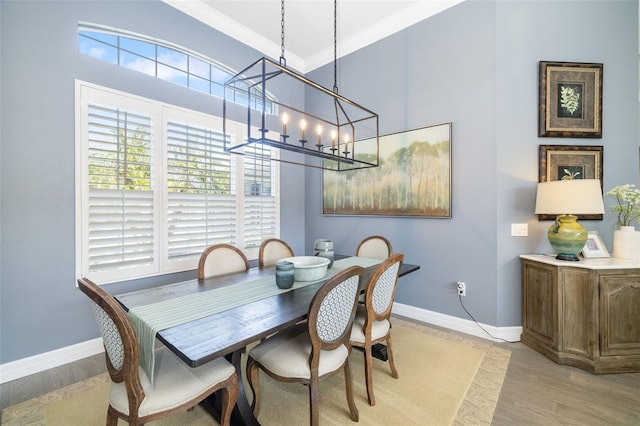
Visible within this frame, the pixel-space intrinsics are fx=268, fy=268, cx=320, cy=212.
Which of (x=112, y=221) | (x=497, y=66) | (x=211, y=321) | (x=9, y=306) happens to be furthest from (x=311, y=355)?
(x=497, y=66)

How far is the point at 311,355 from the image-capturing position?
4.72ft

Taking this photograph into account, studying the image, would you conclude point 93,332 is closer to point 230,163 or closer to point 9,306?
point 9,306

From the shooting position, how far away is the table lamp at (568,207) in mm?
2219

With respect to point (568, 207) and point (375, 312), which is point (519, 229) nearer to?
point (568, 207)

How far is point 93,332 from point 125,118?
2.01m


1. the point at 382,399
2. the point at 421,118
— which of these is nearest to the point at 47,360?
the point at 382,399

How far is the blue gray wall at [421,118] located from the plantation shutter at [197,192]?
1.13ft

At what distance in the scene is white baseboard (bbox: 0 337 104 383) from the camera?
6.71 feet

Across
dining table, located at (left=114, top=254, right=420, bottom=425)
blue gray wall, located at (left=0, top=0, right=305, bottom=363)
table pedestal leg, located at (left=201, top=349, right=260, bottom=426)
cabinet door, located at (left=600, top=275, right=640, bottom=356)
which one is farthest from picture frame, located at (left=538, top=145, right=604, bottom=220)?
blue gray wall, located at (left=0, top=0, right=305, bottom=363)

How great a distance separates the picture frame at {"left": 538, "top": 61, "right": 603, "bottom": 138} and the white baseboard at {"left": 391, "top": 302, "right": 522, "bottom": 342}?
1.99m

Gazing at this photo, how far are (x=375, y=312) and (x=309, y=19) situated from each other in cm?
344

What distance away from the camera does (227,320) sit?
1387 mm

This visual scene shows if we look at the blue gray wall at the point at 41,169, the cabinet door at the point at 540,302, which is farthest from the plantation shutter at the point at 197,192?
the cabinet door at the point at 540,302

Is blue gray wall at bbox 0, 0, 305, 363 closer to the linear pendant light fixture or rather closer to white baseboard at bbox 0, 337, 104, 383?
white baseboard at bbox 0, 337, 104, 383
